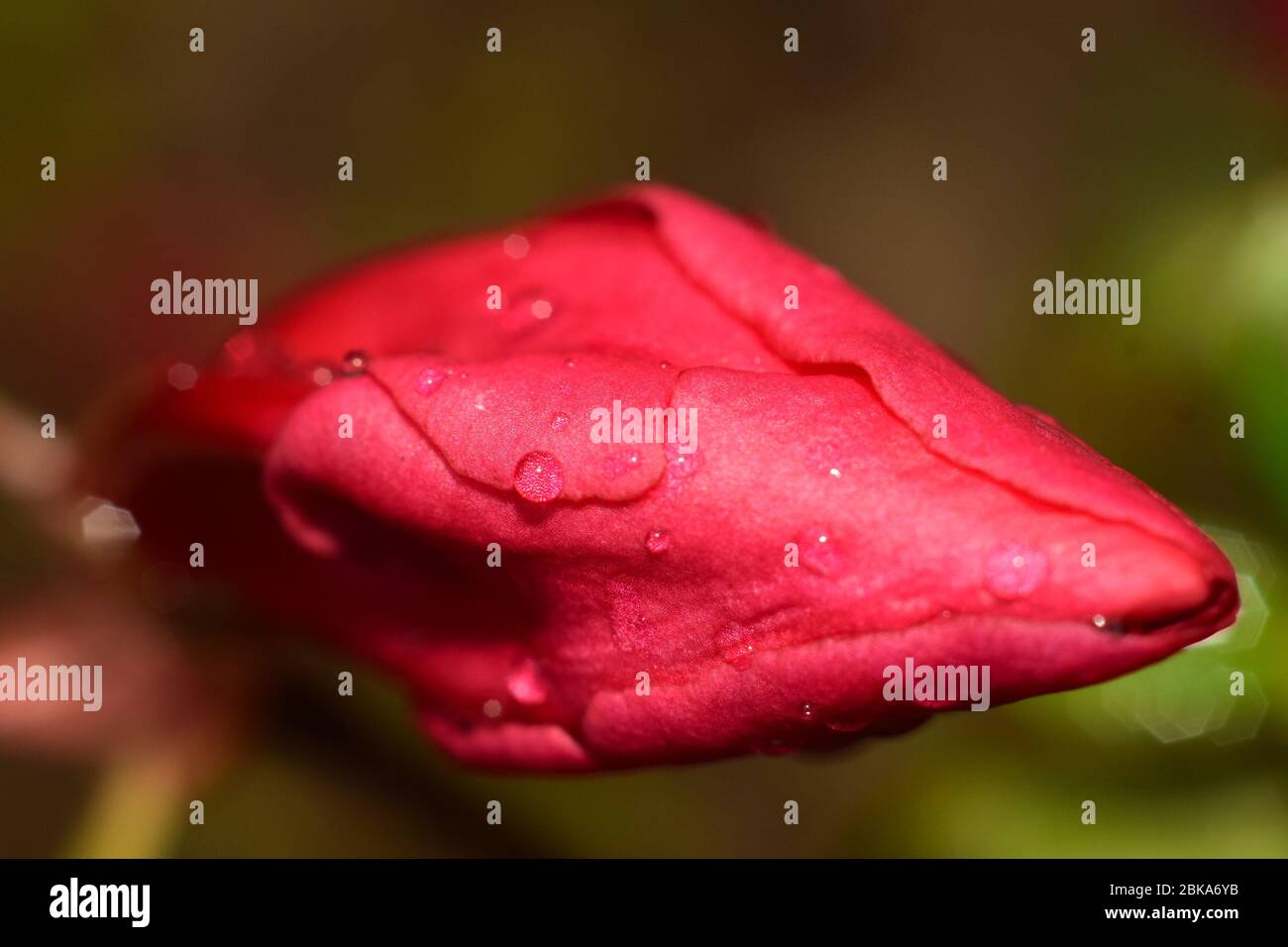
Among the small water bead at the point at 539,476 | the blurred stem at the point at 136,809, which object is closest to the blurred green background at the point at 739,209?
the blurred stem at the point at 136,809

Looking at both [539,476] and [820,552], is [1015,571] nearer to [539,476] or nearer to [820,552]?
[820,552]

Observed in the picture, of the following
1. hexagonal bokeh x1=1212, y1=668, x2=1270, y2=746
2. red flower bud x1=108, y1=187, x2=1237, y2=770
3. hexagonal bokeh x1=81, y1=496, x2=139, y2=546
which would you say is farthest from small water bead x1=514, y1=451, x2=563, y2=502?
hexagonal bokeh x1=1212, y1=668, x2=1270, y2=746

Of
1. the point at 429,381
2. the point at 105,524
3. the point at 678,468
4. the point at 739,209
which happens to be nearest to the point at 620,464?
the point at 678,468

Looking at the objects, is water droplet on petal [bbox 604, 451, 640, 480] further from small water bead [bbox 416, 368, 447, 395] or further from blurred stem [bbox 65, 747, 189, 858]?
blurred stem [bbox 65, 747, 189, 858]

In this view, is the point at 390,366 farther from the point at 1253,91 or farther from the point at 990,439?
the point at 1253,91

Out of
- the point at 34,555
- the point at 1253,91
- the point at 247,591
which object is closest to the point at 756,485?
the point at 247,591

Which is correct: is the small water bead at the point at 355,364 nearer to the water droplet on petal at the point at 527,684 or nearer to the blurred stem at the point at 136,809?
the water droplet on petal at the point at 527,684
